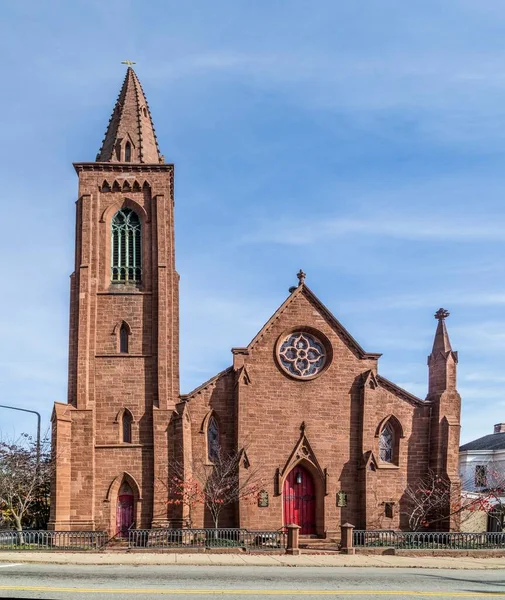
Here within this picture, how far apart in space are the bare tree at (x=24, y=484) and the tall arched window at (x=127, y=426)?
3.71m

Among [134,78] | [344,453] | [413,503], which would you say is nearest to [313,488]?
[344,453]

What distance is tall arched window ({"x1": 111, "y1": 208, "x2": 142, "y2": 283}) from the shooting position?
43.2 meters

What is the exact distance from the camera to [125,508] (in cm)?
4059

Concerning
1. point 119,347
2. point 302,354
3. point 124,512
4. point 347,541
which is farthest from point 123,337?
point 347,541

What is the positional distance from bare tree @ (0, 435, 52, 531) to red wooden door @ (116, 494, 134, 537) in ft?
11.6

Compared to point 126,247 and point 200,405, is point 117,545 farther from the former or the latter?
point 126,247

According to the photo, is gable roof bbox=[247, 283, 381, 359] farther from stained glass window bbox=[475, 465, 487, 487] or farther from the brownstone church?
stained glass window bbox=[475, 465, 487, 487]

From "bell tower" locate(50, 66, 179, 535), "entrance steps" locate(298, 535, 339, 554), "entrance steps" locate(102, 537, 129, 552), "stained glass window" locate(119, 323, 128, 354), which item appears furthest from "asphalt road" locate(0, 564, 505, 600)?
"stained glass window" locate(119, 323, 128, 354)

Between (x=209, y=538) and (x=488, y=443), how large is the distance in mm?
40214

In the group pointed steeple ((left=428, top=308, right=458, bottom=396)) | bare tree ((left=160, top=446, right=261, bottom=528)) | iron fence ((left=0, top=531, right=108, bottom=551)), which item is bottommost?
iron fence ((left=0, top=531, right=108, bottom=551))

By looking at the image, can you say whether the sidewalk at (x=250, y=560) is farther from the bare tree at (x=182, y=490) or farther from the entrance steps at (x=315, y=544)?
the bare tree at (x=182, y=490)

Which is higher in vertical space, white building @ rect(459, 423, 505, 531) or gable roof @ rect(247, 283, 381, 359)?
gable roof @ rect(247, 283, 381, 359)

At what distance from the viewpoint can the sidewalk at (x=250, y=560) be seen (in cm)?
2791

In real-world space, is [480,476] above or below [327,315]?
below
